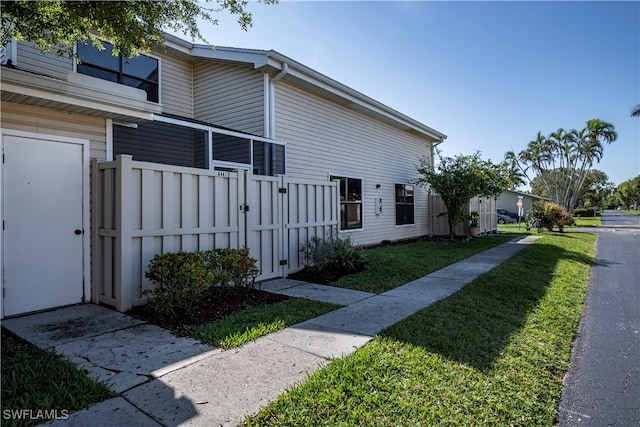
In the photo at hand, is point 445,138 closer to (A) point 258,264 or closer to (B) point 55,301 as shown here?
(A) point 258,264

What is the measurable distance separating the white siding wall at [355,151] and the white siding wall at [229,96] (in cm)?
56

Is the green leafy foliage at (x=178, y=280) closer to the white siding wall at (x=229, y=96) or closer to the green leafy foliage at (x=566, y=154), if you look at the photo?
the white siding wall at (x=229, y=96)

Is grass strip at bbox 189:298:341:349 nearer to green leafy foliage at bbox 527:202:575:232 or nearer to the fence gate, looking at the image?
the fence gate

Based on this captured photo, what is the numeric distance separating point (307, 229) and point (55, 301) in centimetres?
442

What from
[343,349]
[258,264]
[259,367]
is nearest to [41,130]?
[258,264]

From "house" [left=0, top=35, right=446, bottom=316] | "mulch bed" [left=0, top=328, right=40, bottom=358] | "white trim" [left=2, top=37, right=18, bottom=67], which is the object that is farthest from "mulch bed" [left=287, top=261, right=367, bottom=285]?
"white trim" [left=2, top=37, right=18, bottom=67]

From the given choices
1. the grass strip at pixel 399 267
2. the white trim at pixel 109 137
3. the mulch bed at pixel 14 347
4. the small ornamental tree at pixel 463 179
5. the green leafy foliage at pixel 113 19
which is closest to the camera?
the mulch bed at pixel 14 347

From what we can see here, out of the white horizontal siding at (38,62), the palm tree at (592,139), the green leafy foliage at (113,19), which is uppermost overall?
the palm tree at (592,139)

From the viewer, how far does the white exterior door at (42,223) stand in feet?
14.4

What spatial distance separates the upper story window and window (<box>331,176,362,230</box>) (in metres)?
5.63

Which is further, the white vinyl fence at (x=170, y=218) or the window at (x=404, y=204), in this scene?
the window at (x=404, y=204)

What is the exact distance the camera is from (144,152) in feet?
22.6

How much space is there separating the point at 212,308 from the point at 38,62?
5.83m

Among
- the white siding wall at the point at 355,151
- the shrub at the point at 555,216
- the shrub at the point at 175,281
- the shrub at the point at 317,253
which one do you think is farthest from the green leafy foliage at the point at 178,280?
the shrub at the point at 555,216
